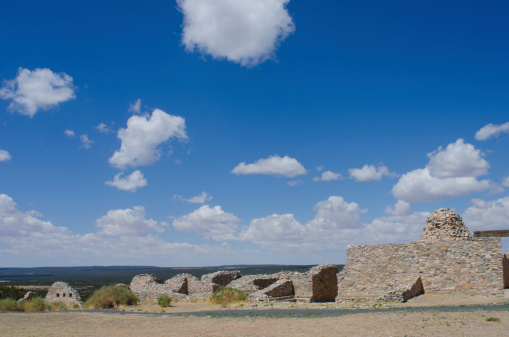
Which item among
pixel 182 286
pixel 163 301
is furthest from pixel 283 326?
pixel 182 286

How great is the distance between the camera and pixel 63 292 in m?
28.0

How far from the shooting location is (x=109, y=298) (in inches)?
979

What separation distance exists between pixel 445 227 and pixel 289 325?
1322 centimetres

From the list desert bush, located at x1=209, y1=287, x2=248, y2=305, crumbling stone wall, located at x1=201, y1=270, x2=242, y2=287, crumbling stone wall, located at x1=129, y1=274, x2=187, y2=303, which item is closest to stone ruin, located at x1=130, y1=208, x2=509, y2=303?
desert bush, located at x1=209, y1=287, x2=248, y2=305

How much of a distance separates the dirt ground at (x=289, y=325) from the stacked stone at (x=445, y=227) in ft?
15.7

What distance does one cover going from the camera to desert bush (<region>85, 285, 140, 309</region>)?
81.0ft

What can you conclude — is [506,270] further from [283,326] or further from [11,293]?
[11,293]

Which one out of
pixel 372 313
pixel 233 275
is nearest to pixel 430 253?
pixel 372 313

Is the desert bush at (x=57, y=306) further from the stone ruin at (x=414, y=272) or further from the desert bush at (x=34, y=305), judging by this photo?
the stone ruin at (x=414, y=272)

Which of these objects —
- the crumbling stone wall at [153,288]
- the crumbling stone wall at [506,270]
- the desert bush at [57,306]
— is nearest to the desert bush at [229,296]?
the crumbling stone wall at [153,288]

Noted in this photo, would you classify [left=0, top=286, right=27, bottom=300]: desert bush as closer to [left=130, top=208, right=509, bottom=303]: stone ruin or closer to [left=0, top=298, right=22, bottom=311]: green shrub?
[left=0, top=298, right=22, bottom=311]: green shrub

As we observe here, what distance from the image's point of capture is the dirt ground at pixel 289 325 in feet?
37.6

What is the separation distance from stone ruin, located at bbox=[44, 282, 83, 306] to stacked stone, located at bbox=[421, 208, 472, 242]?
21965 millimetres

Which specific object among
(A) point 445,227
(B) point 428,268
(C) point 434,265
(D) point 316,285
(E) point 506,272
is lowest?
(D) point 316,285
